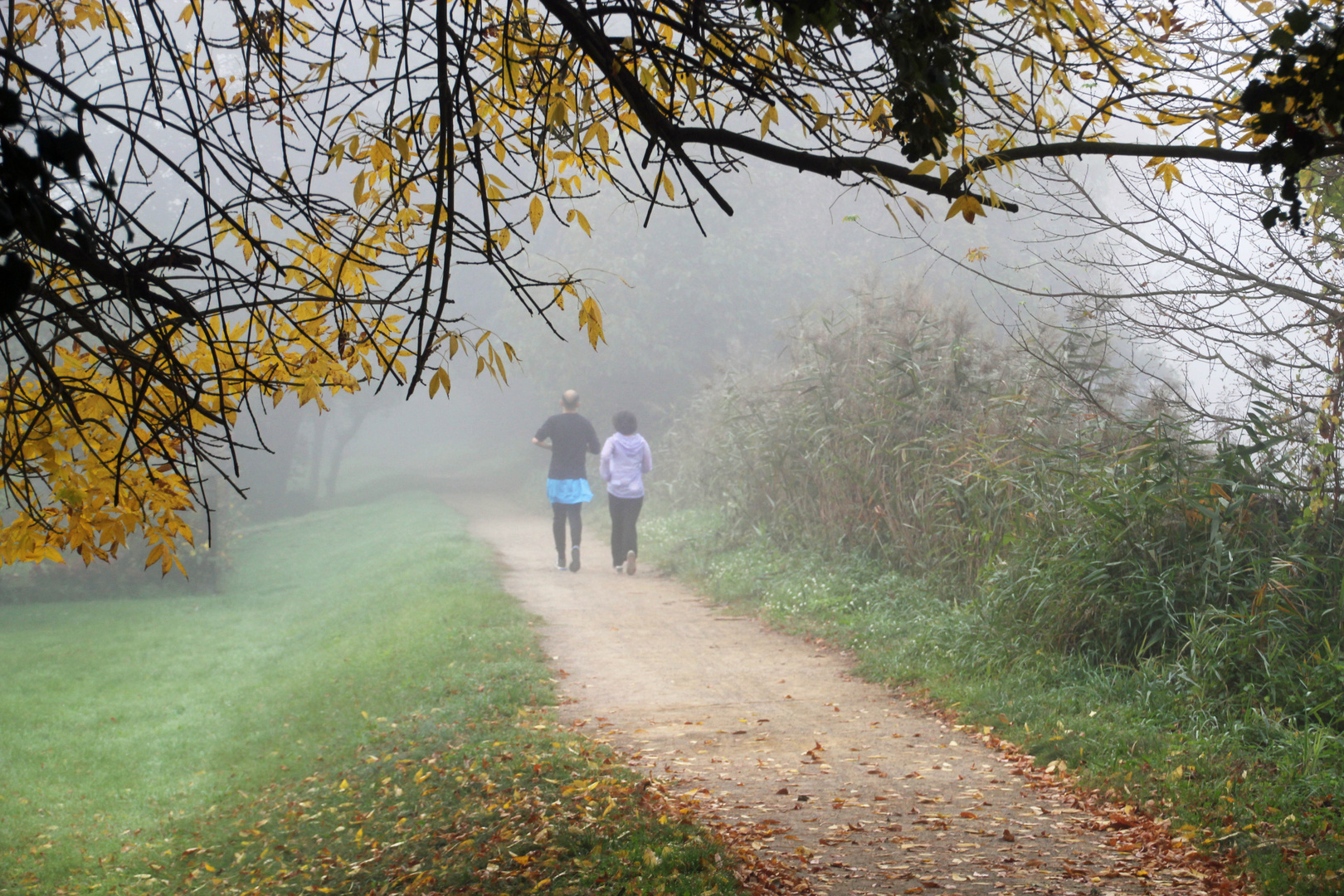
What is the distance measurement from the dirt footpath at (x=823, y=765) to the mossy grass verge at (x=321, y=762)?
0.43 meters

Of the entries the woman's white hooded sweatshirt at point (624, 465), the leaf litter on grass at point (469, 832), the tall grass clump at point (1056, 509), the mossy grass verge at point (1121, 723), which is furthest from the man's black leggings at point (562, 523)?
the leaf litter on grass at point (469, 832)

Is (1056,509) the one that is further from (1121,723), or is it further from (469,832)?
(469,832)

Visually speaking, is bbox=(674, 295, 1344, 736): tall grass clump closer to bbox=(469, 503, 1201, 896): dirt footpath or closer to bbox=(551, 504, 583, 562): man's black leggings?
bbox=(469, 503, 1201, 896): dirt footpath

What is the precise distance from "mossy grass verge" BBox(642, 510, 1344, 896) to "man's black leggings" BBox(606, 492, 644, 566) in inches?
136

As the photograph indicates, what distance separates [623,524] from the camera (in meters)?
13.3

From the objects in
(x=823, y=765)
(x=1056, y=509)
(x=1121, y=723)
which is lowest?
(x=823, y=765)

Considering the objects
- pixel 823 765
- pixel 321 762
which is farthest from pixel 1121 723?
pixel 321 762

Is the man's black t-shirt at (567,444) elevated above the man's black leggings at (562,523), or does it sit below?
above

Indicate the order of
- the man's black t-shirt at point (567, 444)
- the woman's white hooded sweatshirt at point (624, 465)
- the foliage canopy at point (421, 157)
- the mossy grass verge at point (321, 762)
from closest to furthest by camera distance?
the foliage canopy at point (421, 157) → the mossy grass verge at point (321, 762) → the woman's white hooded sweatshirt at point (624, 465) → the man's black t-shirt at point (567, 444)

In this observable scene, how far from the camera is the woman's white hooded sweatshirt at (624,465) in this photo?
1289 centimetres

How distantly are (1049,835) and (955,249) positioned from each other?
1009 inches

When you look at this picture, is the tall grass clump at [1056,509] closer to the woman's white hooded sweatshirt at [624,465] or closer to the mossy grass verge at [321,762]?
the woman's white hooded sweatshirt at [624,465]

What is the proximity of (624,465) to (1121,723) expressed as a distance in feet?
26.9

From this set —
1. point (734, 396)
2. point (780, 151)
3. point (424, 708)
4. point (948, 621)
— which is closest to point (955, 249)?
point (734, 396)
